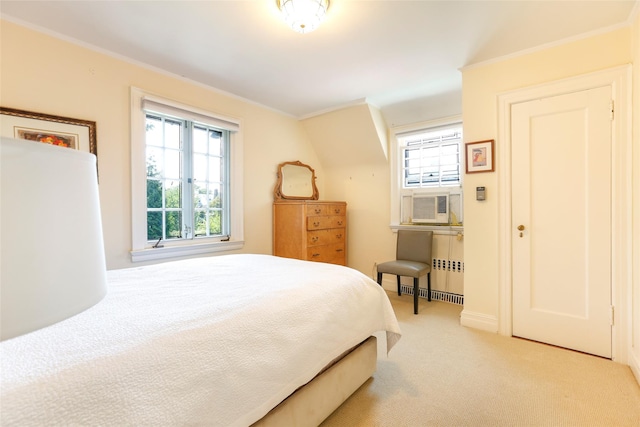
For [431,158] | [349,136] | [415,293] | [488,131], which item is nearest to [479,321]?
[415,293]

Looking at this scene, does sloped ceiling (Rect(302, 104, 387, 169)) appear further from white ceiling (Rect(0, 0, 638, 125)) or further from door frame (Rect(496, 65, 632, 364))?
door frame (Rect(496, 65, 632, 364))

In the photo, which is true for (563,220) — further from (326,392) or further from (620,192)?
(326,392)

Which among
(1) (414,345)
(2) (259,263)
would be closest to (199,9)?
(2) (259,263)

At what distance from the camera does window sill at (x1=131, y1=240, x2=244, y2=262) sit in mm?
2598

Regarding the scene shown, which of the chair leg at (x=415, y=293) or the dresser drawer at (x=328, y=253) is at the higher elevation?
the dresser drawer at (x=328, y=253)

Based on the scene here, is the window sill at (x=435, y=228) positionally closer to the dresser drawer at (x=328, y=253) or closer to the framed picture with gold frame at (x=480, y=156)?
the dresser drawer at (x=328, y=253)

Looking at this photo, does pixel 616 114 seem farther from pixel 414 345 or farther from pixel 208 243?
pixel 208 243

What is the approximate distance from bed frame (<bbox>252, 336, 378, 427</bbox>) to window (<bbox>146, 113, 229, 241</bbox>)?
7.12 feet

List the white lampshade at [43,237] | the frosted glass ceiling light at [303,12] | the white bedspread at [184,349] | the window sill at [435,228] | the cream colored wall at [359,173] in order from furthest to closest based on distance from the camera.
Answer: the cream colored wall at [359,173], the window sill at [435,228], the frosted glass ceiling light at [303,12], the white bedspread at [184,349], the white lampshade at [43,237]

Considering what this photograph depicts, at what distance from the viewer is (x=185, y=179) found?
304 cm

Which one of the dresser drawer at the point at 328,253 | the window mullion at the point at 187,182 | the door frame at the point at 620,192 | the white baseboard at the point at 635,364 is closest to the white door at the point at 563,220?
the door frame at the point at 620,192

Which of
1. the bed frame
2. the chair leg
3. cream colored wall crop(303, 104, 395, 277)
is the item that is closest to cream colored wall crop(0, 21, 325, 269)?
cream colored wall crop(303, 104, 395, 277)

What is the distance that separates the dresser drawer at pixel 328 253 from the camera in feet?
11.9

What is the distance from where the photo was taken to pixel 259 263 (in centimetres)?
206
